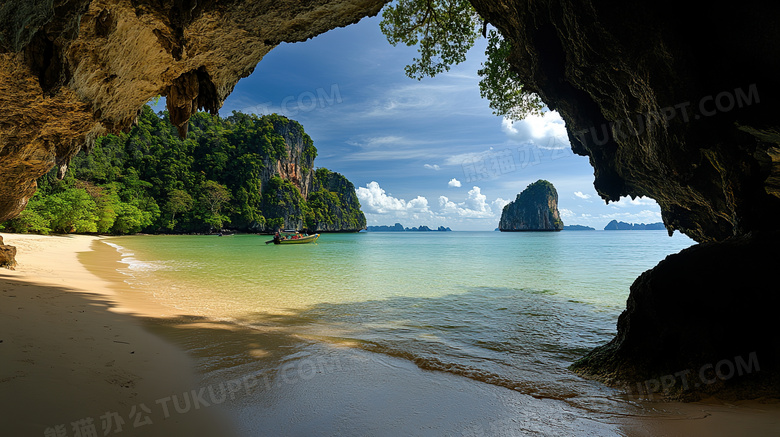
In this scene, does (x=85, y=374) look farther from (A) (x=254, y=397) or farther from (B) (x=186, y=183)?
(B) (x=186, y=183)

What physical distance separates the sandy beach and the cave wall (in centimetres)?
270

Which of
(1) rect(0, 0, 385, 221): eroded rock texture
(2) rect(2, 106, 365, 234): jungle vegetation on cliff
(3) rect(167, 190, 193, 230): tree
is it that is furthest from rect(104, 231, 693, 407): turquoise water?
(3) rect(167, 190, 193, 230): tree

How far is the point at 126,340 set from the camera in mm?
4082

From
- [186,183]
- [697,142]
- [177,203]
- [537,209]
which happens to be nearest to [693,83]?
[697,142]

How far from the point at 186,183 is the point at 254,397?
Answer: 73.1 metres

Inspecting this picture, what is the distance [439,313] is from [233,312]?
4564 millimetres

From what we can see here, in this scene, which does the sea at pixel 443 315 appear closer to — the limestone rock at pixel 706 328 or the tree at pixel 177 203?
the limestone rock at pixel 706 328

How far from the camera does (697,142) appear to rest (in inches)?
168

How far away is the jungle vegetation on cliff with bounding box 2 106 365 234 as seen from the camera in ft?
110

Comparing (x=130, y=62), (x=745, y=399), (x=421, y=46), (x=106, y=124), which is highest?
(x=421, y=46)

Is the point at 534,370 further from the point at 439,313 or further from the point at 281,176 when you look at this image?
the point at 281,176

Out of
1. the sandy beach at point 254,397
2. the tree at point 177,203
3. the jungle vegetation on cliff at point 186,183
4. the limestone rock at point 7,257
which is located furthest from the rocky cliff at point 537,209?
the limestone rock at point 7,257

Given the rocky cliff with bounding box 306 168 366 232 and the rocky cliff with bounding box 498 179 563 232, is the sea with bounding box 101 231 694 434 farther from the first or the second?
the rocky cliff with bounding box 498 179 563 232

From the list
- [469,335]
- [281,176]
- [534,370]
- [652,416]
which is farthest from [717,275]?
[281,176]
